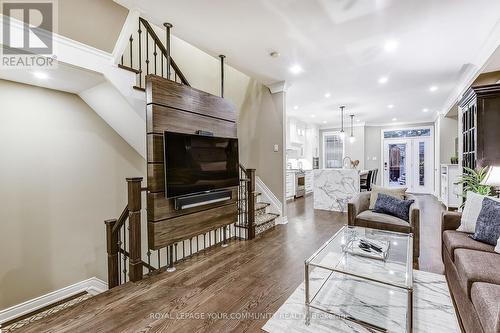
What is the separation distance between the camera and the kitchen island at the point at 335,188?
5547mm

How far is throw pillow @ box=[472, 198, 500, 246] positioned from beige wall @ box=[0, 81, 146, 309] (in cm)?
427

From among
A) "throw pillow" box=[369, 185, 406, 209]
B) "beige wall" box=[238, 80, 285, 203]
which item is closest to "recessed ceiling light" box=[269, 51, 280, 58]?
"beige wall" box=[238, 80, 285, 203]

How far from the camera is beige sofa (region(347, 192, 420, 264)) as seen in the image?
2910 mm

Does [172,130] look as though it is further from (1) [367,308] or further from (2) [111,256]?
(1) [367,308]

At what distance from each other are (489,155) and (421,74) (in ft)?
5.72

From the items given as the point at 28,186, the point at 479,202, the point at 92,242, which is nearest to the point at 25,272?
the point at 92,242

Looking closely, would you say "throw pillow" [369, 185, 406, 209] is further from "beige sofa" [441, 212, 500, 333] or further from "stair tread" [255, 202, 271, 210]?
"stair tread" [255, 202, 271, 210]

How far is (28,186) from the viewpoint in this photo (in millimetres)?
3053

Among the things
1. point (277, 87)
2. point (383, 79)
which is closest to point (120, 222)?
point (277, 87)

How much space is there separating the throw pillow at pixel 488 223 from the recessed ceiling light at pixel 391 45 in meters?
2.14

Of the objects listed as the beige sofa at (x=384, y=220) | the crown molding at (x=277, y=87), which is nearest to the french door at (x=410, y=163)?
the beige sofa at (x=384, y=220)

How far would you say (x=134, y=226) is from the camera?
2.55m

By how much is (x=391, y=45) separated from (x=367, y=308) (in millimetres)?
3189

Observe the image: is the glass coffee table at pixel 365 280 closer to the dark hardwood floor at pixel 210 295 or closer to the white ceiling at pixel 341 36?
the dark hardwood floor at pixel 210 295
